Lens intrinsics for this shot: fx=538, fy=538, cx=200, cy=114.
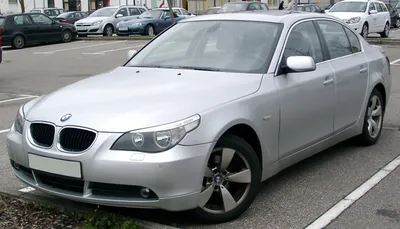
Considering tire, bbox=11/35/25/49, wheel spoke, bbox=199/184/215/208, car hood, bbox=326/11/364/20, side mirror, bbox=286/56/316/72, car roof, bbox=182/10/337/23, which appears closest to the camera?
wheel spoke, bbox=199/184/215/208

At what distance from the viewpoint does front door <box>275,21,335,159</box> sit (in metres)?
4.52

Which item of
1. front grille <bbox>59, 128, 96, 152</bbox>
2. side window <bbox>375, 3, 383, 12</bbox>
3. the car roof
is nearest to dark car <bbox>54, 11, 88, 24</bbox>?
side window <bbox>375, 3, 383, 12</bbox>

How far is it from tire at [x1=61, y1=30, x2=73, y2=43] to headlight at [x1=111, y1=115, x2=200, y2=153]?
2214cm

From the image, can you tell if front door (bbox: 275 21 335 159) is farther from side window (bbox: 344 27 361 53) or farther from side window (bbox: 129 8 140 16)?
side window (bbox: 129 8 140 16)

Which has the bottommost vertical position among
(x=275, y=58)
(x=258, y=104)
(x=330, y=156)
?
(x=330, y=156)

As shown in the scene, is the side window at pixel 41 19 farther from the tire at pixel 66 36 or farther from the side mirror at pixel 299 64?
the side mirror at pixel 299 64

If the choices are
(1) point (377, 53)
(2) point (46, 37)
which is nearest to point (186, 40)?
(1) point (377, 53)

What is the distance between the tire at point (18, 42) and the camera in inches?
878

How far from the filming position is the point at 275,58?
4.60 meters

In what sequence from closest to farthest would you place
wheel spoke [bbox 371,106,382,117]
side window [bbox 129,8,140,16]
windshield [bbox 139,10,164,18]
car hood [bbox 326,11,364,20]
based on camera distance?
wheel spoke [bbox 371,106,382,117], car hood [bbox 326,11,364,20], windshield [bbox 139,10,164,18], side window [bbox 129,8,140,16]

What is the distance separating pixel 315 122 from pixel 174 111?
1.70 metres

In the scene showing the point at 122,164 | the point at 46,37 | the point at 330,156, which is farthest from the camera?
the point at 46,37

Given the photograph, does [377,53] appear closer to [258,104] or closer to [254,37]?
[254,37]

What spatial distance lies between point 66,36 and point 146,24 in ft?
12.4
